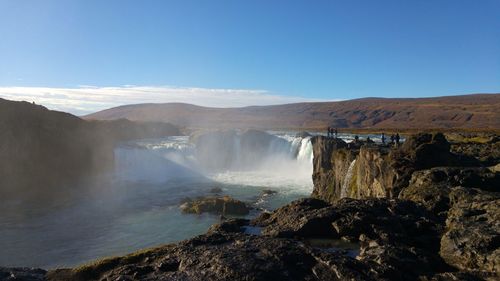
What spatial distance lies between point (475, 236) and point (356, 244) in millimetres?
4836

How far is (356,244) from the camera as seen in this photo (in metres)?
18.3

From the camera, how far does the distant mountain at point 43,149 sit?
63531 millimetres

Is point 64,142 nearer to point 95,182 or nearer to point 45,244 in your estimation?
point 95,182

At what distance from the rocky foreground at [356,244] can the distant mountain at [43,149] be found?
5208cm

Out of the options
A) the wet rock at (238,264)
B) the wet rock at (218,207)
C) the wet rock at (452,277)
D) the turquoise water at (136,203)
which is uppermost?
the wet rock at (452,277)

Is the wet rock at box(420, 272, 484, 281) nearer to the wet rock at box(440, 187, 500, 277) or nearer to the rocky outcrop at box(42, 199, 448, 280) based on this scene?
the rocky outcrop at box(42, 199, 448, 280)

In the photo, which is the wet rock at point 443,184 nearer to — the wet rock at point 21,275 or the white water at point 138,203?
the wet rock at point 21,275

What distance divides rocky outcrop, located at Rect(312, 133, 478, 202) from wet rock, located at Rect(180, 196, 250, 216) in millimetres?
10714

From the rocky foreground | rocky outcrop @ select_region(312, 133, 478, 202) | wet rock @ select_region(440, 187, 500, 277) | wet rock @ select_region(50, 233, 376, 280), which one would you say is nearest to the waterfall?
rocky outcrop @ select_region(312, 133, 478, 202)

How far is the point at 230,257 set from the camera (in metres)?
15.9

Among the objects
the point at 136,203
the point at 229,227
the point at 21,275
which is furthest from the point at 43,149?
the point at 229,227

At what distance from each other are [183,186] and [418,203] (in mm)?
55504

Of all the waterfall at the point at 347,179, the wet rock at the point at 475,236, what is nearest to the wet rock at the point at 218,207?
the waterfall at the point at 347,179

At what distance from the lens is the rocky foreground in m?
14.7
